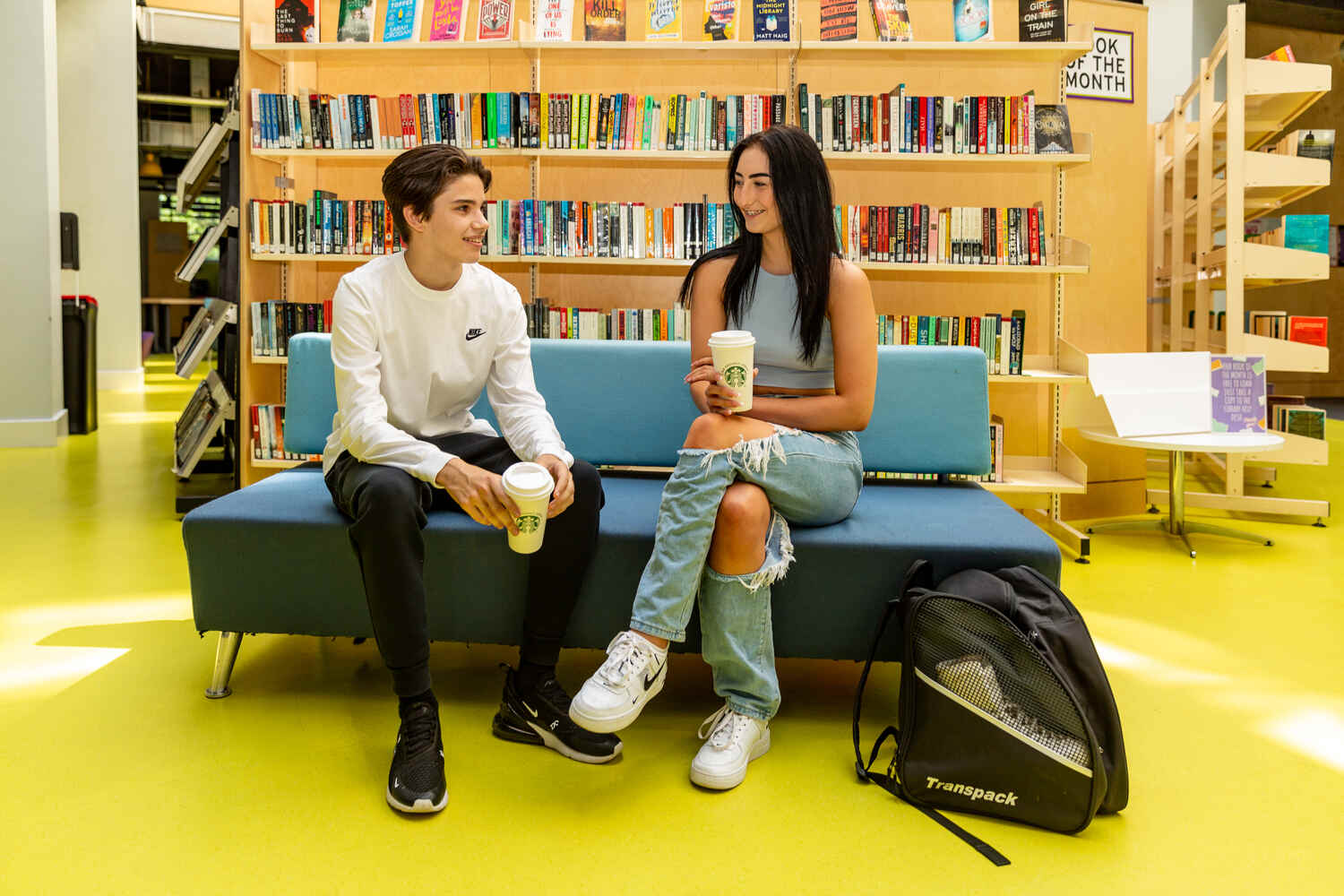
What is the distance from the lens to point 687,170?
432cm

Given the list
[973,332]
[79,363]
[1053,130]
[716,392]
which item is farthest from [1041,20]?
[79,363]

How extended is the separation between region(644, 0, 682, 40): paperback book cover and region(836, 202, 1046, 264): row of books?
→ 0.98 meters

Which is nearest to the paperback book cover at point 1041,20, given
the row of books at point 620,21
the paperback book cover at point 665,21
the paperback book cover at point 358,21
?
the row of books at point 620,21

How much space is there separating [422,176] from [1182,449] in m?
2.85

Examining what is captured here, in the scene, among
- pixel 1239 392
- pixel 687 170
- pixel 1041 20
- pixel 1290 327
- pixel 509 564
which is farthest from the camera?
pixel 1290 327

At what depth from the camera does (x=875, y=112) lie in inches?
154

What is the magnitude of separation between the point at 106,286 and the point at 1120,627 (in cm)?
960

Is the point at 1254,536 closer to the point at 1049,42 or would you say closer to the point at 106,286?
the point at 1049,42

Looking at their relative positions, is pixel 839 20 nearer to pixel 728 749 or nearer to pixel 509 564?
pixel 509 564

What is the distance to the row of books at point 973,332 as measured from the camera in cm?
397

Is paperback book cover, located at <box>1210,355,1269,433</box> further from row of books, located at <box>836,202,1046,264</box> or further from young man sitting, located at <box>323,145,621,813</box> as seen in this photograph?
young man sitting, located at <box>323,145,621,813</box>

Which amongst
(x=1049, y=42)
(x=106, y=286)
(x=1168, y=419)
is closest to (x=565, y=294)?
(x=1049, y=42)

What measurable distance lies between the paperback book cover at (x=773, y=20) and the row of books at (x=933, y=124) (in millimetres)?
232

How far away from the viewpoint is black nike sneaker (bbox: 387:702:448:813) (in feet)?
5.57
